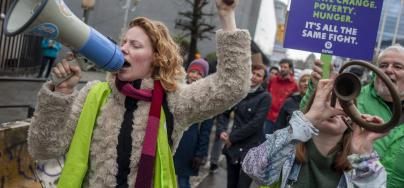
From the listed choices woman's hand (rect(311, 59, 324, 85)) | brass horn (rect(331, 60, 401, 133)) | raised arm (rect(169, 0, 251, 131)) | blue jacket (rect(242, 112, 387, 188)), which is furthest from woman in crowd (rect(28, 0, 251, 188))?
woman's hand (rect(311, 59, 324, 85))

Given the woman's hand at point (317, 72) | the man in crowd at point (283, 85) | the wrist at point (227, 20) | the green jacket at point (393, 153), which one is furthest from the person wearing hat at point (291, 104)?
the wrist at point (227, 20)

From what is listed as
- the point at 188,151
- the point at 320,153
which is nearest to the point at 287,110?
the point at 188,151

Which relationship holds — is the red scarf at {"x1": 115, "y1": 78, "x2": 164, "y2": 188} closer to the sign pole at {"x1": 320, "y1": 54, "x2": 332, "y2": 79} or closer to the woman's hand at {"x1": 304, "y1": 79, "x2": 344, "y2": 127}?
the woman's hand at {"x1": 304, "y1": 79, "x2": 344, "y2": 127}

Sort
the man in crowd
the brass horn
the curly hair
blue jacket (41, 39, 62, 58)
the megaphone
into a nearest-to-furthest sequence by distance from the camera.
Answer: the megaphone → the brass horn → the curly hair → the man in crowd → blue jacket (41, 39, 62, 58)

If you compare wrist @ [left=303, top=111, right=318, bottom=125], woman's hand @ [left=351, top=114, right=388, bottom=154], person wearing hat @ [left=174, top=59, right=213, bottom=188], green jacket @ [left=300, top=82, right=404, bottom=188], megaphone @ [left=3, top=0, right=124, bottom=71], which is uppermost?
megaphone @ [left=3, top=0, right=124, bottom=71]

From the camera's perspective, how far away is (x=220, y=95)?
2494mm

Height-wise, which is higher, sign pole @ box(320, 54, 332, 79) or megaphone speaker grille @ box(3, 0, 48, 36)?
megaphone speaker grille @ box(3, 0, 48, 36)

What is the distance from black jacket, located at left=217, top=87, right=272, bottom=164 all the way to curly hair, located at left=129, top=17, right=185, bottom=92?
2.92m

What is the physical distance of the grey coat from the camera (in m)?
2.39

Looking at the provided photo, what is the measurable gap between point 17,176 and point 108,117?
1556 mm

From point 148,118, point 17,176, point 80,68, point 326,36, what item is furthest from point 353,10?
point 17,176

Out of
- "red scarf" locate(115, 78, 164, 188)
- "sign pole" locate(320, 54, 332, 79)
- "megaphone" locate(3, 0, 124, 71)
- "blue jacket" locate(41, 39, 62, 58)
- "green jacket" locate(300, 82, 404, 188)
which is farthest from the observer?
"blue jacket" locate(41, 39, 62, 58)

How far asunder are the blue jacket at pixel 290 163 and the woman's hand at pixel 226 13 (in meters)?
0.53

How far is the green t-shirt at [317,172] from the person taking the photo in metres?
2.62
